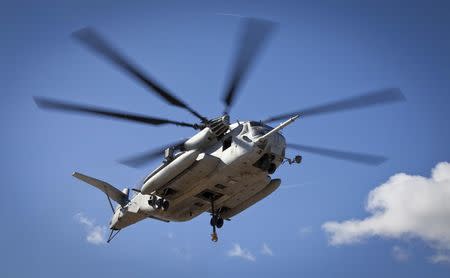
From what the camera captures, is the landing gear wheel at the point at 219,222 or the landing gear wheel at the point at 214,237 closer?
the landing gear wheel at the point at 214,237

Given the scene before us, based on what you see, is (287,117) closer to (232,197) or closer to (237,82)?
(237,82)

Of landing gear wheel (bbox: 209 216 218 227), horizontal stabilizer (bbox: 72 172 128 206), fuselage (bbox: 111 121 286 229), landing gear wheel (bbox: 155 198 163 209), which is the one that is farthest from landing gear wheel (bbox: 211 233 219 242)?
horizontal stabilizer (bbox: 72 172 128 206)

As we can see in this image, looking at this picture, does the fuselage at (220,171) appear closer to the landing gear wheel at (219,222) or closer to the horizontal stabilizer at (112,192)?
the landing gear wheel at (219,222)

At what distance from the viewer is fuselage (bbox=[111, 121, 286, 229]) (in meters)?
23.6

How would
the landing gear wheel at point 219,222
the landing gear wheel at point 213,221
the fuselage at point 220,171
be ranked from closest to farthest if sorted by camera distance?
the fuselage at point 220,171
the landing gear wheel at point 213,221
the landing gear wheel at point 219,222

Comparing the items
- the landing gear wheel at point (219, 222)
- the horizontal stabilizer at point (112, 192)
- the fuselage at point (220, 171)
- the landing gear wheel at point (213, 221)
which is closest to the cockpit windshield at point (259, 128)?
the fuselage at point (220, 171)

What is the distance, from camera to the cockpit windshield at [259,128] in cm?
2366

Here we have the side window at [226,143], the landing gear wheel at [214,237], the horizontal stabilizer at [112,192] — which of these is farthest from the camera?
the horizontal stabilizer at [112,192]

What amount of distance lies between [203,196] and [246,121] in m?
4.99

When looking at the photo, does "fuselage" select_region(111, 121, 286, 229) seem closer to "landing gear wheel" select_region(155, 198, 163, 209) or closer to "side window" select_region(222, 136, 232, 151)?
"side window" select_region(222, 136, 232, 151)

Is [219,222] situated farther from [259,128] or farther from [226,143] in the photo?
[259,128]

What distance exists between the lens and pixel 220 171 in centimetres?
2414

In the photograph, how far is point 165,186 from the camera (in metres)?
25.4

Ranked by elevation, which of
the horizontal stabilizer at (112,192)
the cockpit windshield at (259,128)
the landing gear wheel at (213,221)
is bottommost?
the landing gear wheel at (213,221)
